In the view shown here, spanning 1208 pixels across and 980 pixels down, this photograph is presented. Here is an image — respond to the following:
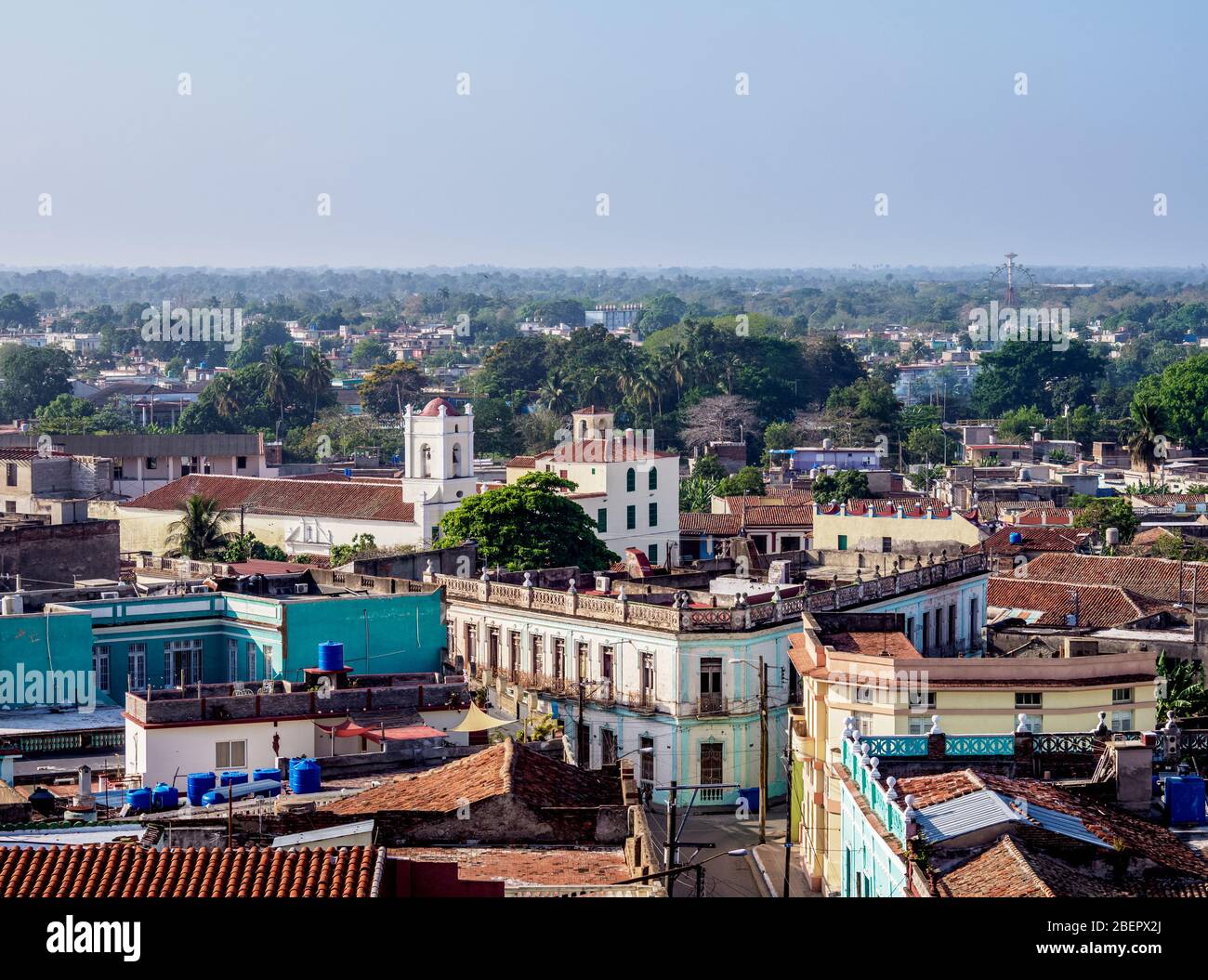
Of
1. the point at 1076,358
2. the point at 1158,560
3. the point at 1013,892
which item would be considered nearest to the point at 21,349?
the point at 1076,358

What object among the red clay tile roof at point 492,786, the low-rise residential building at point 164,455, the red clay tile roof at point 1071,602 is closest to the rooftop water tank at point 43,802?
the red clay tile roof at point 492,786

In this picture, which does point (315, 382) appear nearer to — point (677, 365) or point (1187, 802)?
point (677, 365)

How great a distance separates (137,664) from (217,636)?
4.59ft

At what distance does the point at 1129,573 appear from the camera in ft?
148

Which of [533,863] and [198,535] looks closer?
[533,863]

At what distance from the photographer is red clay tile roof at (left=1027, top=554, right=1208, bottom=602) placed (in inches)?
1716

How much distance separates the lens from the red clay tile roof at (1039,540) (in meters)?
52.8

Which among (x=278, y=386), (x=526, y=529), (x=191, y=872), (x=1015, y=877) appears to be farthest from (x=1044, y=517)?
(x=278, y=386)

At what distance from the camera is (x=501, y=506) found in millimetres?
50219

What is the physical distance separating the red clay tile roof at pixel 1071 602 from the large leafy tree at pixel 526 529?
35.8ft

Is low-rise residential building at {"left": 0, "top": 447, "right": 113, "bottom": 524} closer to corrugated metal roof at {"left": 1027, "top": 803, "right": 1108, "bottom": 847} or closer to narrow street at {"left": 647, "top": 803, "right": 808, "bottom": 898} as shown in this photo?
narrow street at {"left": 647, "top": 803, "right": 808, "bottom": 898}

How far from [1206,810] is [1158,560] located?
27126 millimetres
